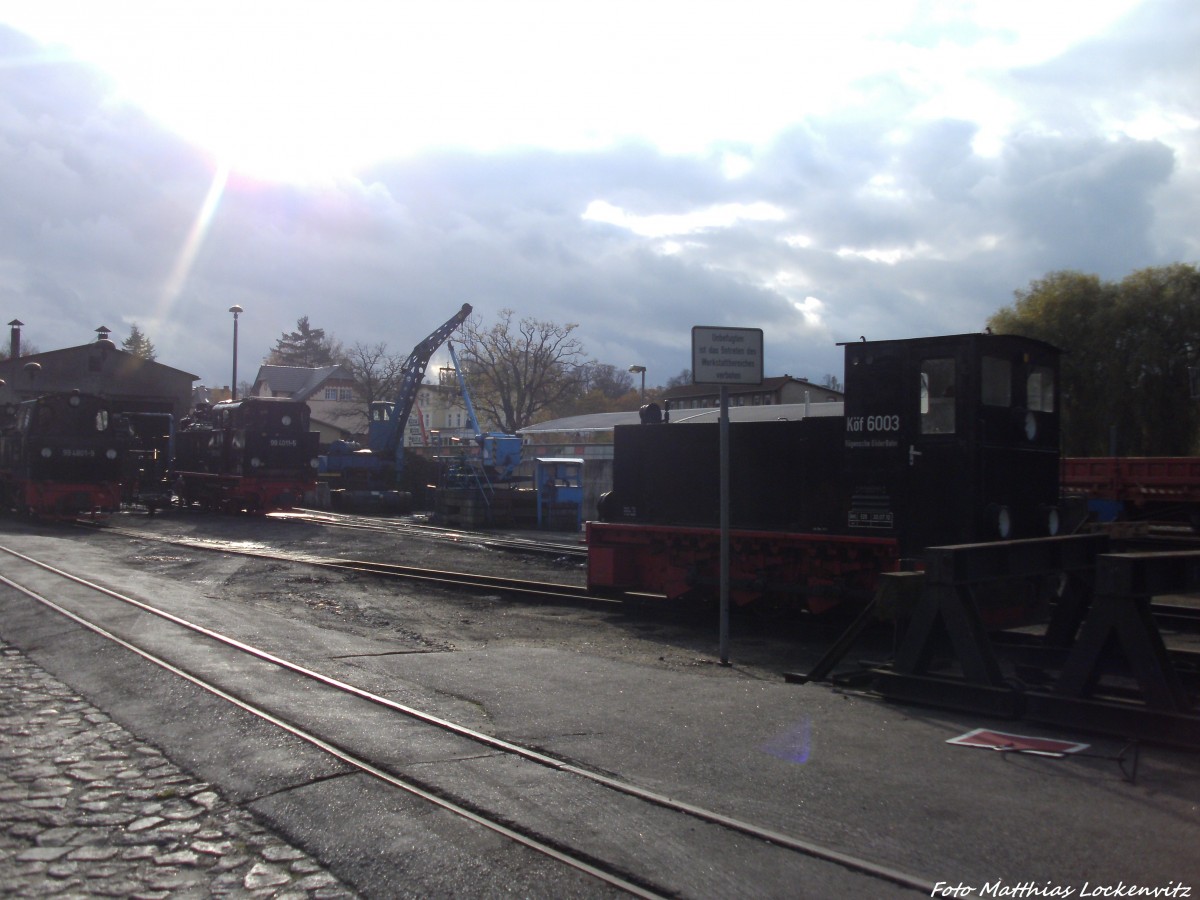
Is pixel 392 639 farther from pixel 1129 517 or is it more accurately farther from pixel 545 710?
pixel 1129 517

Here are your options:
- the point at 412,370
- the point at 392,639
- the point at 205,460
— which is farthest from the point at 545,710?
the point at 412,370

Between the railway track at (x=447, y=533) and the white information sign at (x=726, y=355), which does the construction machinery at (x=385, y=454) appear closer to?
the railway track at (x=447, y=533)

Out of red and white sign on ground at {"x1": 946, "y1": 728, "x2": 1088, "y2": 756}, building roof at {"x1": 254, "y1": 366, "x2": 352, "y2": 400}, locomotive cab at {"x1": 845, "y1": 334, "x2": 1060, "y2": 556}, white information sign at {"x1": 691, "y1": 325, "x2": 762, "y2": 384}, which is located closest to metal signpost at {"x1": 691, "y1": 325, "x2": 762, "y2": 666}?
white information sign at {"x1": 691, "y1": 325, "x2": 762, "y2": 384}

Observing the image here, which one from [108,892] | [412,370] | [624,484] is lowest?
[108,892]

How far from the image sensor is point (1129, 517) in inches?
903

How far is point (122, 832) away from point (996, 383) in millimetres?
8454

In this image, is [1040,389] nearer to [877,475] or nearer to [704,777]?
[877,475]

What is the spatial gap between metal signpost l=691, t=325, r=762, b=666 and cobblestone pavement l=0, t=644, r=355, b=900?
5.08m

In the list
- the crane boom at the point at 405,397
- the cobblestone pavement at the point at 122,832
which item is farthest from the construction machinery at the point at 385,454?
the cobblestone pavement at the point at 122,832

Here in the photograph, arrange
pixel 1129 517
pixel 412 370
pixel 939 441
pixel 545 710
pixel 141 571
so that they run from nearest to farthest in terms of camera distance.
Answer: pixel 545 710 < pixel 939 441 < pixel 141 571 < pixel 1129 517 < pixel 412 370

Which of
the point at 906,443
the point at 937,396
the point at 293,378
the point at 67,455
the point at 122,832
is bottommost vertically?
the point at 122,832

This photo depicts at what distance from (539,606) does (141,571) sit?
7513mm

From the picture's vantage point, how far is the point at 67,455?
27.2 m

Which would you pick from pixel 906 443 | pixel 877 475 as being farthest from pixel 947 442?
pixel 877 475
